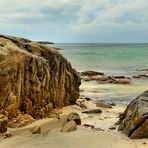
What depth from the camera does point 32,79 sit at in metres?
17.9

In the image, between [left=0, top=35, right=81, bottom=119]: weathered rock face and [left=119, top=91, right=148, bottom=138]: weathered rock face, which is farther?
[left=0, top=35, right=81, bottom=119]: weathered rock face

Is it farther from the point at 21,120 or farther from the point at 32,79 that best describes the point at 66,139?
the point at 32,79

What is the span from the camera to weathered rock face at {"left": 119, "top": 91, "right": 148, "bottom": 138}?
14.4 metres

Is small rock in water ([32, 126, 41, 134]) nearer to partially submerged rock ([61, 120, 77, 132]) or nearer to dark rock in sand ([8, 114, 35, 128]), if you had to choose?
partially submerged rock ([61, 120, 77, 132])

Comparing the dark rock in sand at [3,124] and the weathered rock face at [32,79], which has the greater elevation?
the weathered rock face at [32,79]

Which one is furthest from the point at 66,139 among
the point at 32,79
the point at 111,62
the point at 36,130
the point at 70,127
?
the point at 111,62

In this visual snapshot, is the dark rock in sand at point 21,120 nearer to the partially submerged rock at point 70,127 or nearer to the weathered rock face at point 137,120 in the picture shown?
the partially submerged rock at point 70,127

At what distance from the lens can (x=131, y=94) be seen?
2858 centimetres

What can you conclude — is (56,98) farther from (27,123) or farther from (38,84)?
(27,123)

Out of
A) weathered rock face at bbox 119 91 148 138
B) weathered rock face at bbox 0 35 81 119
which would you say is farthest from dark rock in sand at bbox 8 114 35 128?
weathered rock face at bbox 119 91 148 138

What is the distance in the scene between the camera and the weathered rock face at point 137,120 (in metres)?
14.4

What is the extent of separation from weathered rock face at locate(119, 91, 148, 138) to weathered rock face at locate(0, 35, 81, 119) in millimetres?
4597

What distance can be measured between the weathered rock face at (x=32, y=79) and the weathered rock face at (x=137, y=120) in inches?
181

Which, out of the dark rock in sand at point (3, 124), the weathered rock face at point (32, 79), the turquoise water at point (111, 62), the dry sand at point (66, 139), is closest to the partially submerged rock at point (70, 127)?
the dry sand at point (66, 139)
